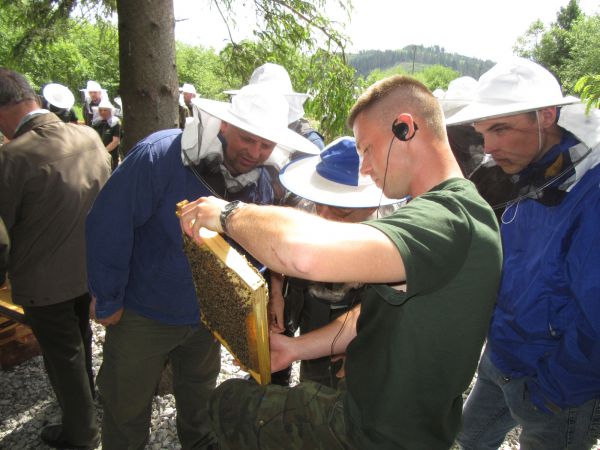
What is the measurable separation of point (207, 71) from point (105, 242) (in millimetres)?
36366

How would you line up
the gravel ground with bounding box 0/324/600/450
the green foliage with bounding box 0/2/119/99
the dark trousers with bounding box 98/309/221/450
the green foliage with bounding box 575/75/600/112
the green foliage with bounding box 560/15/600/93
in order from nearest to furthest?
the green foliage with bounding box 575/75/600/112
the dark trousers with bounding box 98/309/221/450
the gravel ground with bounding box 0/324/600/450
the green foliage with bounding box 0/2/119/99
the green foliage with bounding box 560/15/600/93

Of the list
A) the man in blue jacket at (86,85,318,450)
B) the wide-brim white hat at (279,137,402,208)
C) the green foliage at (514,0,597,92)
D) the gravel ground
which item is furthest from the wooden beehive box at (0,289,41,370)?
the green foliage at (514,0,597,92)

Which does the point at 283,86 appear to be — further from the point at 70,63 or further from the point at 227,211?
the point at 70,63

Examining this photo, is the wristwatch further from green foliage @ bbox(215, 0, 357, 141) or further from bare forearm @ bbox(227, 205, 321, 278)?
green foliage @ bbox(215, 0, 357, 141)

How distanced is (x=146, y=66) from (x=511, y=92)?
248cm

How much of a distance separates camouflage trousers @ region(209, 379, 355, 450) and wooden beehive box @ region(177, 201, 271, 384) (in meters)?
0.12

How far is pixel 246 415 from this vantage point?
61.4 inches

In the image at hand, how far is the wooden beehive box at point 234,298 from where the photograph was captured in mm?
1315

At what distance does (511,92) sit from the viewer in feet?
6.88

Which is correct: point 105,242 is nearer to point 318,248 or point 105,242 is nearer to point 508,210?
point 318,248

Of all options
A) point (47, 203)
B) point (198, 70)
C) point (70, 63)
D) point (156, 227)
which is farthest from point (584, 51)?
point (47, 203)

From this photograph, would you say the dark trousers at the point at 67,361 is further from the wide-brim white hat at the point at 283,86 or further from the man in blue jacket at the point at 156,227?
the wide-brim white hat at the point at 283,86

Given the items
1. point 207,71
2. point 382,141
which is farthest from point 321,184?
point 207,71

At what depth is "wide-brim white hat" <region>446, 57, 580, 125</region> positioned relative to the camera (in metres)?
2.04
